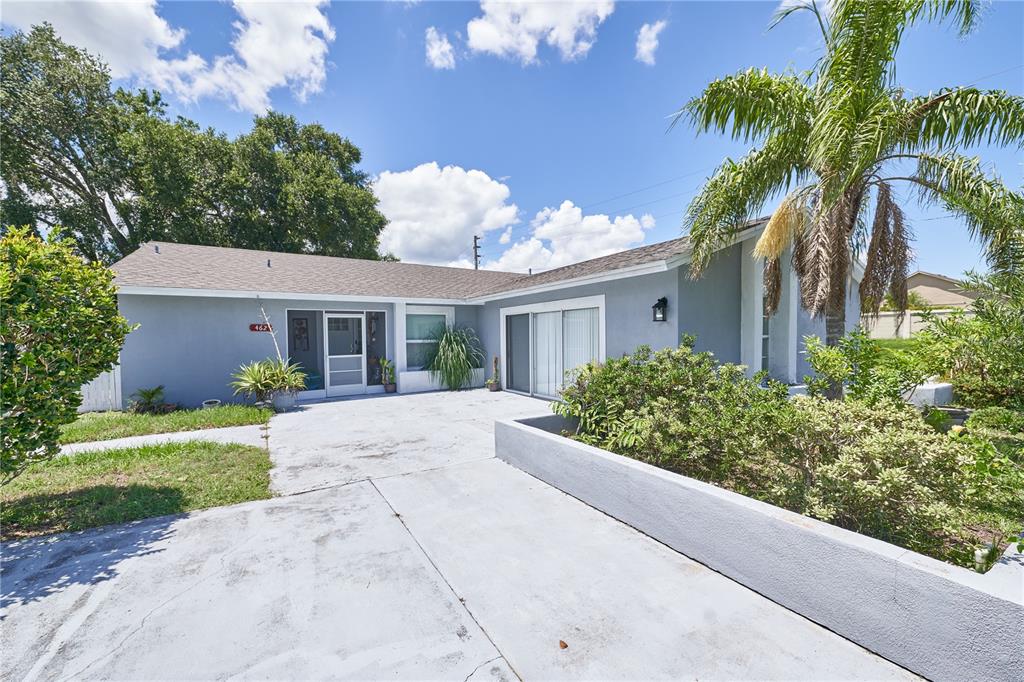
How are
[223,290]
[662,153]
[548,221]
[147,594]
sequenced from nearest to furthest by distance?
[147,594] < [223,290] < [662,153] < [548,221]

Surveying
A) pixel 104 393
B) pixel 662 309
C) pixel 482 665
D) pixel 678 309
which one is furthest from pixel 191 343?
pixel 678 309

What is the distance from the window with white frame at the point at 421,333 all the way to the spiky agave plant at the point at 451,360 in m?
0.12

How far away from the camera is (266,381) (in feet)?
31.1

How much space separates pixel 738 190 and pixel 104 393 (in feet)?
44.0

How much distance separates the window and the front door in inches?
52.9

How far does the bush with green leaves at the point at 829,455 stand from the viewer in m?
2.70

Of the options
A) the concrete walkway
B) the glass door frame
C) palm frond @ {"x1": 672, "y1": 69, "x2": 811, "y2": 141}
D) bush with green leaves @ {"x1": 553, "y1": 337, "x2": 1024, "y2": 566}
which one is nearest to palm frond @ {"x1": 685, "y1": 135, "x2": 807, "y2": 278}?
palm frond @ {"x1": 672, "y1": 69, "x2": 811, "y2": 141}

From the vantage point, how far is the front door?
1196cm

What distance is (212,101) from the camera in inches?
611

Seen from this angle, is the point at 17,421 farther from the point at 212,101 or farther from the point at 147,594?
the point at 212,101

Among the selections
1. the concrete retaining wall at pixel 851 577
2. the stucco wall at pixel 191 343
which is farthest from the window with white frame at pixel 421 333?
the concrete retaining wall at pixel 851 577

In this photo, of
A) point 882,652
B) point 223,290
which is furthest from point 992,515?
point 223,290

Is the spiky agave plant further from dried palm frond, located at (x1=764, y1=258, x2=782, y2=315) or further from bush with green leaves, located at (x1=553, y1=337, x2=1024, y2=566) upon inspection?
dried palm frond, located at (x1=764, y1=258, x2=782, y2=315)

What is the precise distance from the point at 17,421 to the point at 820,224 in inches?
371
